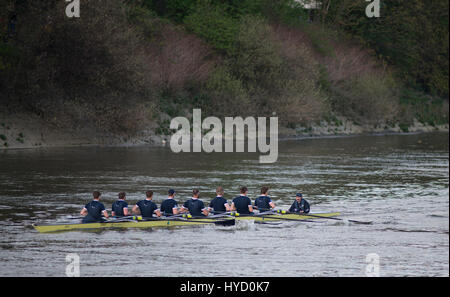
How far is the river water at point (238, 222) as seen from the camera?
2183 cm

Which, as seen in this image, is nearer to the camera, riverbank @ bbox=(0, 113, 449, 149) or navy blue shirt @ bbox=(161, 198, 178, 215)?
navy blue shirt @ bbox=(161, 198, 178, 215)

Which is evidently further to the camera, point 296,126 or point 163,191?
point 296,126

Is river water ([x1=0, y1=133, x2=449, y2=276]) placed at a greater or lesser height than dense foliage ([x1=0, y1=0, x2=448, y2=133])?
lesser

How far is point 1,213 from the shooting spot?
96.2ft

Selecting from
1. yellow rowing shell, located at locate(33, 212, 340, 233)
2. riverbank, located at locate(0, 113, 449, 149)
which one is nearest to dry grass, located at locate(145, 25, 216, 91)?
riverbank, located at locate(0, 113, 449, 149)

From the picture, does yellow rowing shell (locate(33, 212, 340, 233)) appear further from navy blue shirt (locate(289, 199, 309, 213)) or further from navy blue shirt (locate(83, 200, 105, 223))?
navy blue shirt (locate(289, 199, 309, 213))

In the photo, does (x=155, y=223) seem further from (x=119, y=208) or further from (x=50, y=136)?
(x=50, y=136)

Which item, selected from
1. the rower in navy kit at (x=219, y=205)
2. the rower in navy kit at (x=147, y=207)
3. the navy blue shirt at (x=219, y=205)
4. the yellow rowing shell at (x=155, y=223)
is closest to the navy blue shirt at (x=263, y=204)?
the yellow rowing shell at (x=155, y=223)

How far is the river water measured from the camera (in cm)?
2183
